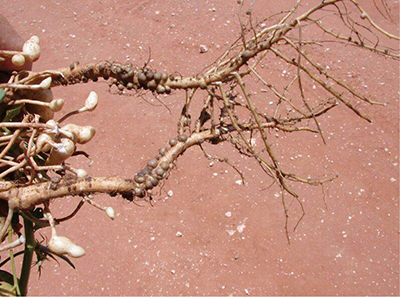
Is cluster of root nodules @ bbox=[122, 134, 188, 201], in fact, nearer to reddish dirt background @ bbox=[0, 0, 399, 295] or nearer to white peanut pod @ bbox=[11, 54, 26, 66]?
white peanut pod @ bbox=[11, 54, 26, 66]

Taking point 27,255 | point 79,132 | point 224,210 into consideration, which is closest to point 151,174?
point 79,132

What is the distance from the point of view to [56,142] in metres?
0.71

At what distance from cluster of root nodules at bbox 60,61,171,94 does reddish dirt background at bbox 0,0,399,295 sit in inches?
36.3

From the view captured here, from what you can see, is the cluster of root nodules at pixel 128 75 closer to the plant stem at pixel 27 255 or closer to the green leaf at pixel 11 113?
the green leaf at pixel 11 113

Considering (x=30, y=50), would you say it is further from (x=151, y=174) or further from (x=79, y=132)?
(x=151, y=174)

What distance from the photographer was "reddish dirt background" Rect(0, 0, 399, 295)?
1726 millimetres

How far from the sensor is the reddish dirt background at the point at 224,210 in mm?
1726

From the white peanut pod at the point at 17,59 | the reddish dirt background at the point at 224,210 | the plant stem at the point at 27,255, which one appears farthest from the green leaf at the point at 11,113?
the reddish dirt background at the point at 224,210

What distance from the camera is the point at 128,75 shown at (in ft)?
2.72

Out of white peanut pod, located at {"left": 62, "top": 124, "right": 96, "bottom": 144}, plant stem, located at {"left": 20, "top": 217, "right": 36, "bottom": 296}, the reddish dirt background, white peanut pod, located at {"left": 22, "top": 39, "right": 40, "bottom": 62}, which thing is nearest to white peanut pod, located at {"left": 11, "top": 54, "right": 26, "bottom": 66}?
white peanut pod, located at {"left": 22, "top": 39, "right": 40, "bottom": 62}

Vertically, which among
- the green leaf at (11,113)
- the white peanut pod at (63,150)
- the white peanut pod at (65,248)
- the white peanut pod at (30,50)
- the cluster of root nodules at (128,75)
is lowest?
the white peanut pod at (65,248)

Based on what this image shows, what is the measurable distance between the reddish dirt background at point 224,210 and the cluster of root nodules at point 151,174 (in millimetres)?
1033

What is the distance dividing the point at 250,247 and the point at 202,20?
1881 mm

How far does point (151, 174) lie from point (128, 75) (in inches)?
9.2
